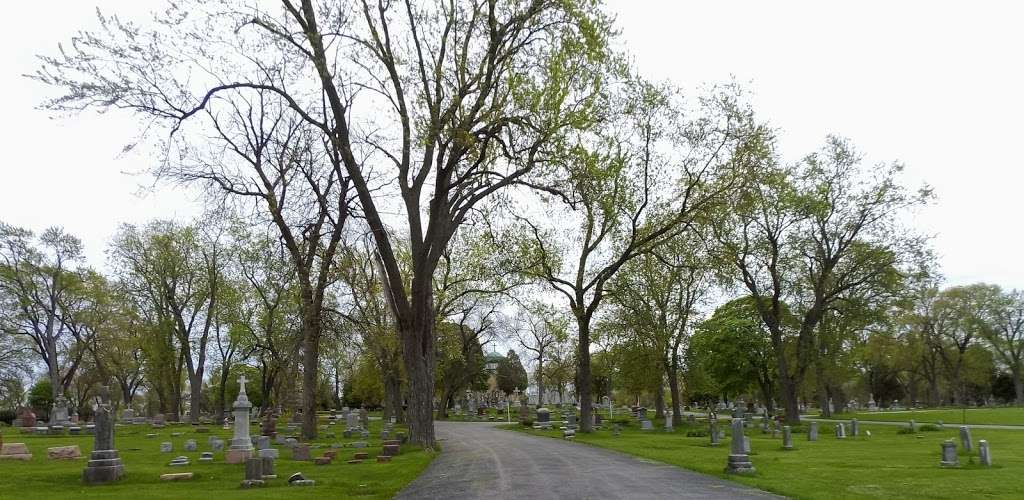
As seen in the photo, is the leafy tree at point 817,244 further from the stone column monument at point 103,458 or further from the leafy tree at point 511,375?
the leafy tree at point 511,375

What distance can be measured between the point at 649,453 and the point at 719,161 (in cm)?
1292

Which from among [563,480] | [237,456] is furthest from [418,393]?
[563,480]

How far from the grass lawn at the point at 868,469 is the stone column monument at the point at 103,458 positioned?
1226 centimetres

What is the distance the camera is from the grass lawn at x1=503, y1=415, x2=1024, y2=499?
1195 cm

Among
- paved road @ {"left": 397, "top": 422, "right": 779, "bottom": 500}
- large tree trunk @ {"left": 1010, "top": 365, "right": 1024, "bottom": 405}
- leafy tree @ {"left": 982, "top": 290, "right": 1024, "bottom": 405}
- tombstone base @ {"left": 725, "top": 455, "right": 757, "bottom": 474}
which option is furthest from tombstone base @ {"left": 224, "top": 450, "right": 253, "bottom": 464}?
large tree trunk @ {"left": 1010, "top": 365, "right": 1024, "bottom": 405}

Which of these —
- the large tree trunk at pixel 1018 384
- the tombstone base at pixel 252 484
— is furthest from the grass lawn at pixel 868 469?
the large tree trunk at pixel 1018 384

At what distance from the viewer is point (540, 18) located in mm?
19188

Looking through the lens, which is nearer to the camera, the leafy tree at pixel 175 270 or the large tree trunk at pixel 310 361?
the large tree trunk at pixel 310 361

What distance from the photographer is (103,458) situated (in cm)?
1437

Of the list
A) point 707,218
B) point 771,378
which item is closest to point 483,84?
point 707,218

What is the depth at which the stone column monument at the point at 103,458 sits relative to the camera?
46.4ft

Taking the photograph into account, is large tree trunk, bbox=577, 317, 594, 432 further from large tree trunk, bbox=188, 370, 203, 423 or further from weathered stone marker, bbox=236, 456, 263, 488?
large tree trunk, bbox=188, 370, 203, 423

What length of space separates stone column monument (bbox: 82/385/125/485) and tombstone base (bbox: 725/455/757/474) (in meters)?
12.7

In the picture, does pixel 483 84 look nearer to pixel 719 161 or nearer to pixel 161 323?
pixel 719 161
